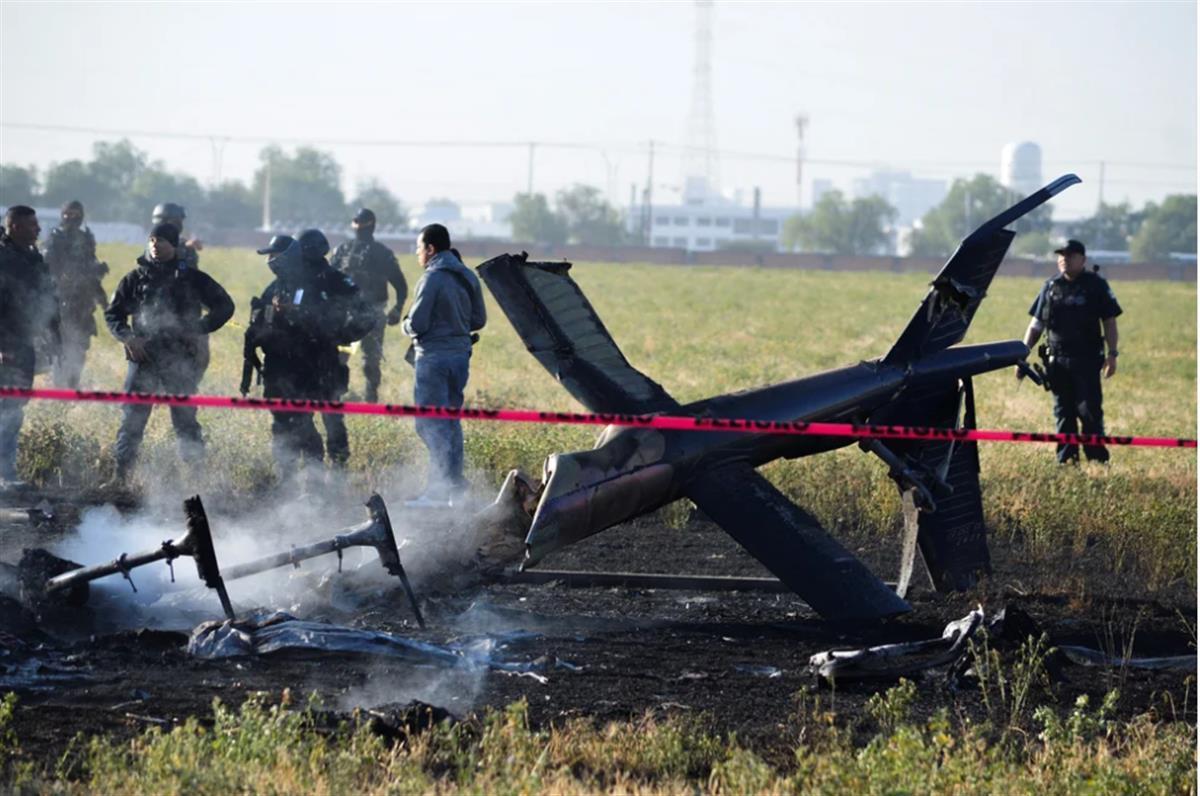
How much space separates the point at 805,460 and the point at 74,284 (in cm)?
843

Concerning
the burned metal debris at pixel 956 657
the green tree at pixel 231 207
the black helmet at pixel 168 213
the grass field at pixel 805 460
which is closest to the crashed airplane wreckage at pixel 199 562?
the burned metal debris at pixel 956 657

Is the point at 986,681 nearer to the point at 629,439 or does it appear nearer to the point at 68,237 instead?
the point at 629,439

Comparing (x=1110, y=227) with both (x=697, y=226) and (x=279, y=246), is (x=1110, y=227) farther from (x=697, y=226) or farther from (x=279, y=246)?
(x=279, y=246)

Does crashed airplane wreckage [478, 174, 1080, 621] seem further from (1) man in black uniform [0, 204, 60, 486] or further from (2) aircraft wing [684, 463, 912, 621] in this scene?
(1) man in black uniform [0, 204, 60, 486]

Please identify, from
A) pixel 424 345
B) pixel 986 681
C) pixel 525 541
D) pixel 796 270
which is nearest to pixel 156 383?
pixel 424 345

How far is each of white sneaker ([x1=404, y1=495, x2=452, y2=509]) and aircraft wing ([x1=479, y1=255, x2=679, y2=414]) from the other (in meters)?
2.81

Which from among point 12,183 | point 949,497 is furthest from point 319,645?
point 12,183

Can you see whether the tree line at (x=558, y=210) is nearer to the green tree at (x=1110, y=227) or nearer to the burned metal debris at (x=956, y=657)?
the green tree at (x=1110, y=227)

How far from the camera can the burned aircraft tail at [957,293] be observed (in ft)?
28.8

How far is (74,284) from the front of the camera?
16641 mm

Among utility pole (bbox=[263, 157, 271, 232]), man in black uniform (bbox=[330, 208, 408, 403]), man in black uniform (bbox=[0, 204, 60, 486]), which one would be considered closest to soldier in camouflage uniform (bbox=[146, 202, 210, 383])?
man in black uniform (bbox=[0, 204, 60, 486])

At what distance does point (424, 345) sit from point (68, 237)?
267 inches

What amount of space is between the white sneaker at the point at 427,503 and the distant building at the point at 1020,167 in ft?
464

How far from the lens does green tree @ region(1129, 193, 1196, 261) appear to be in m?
127
